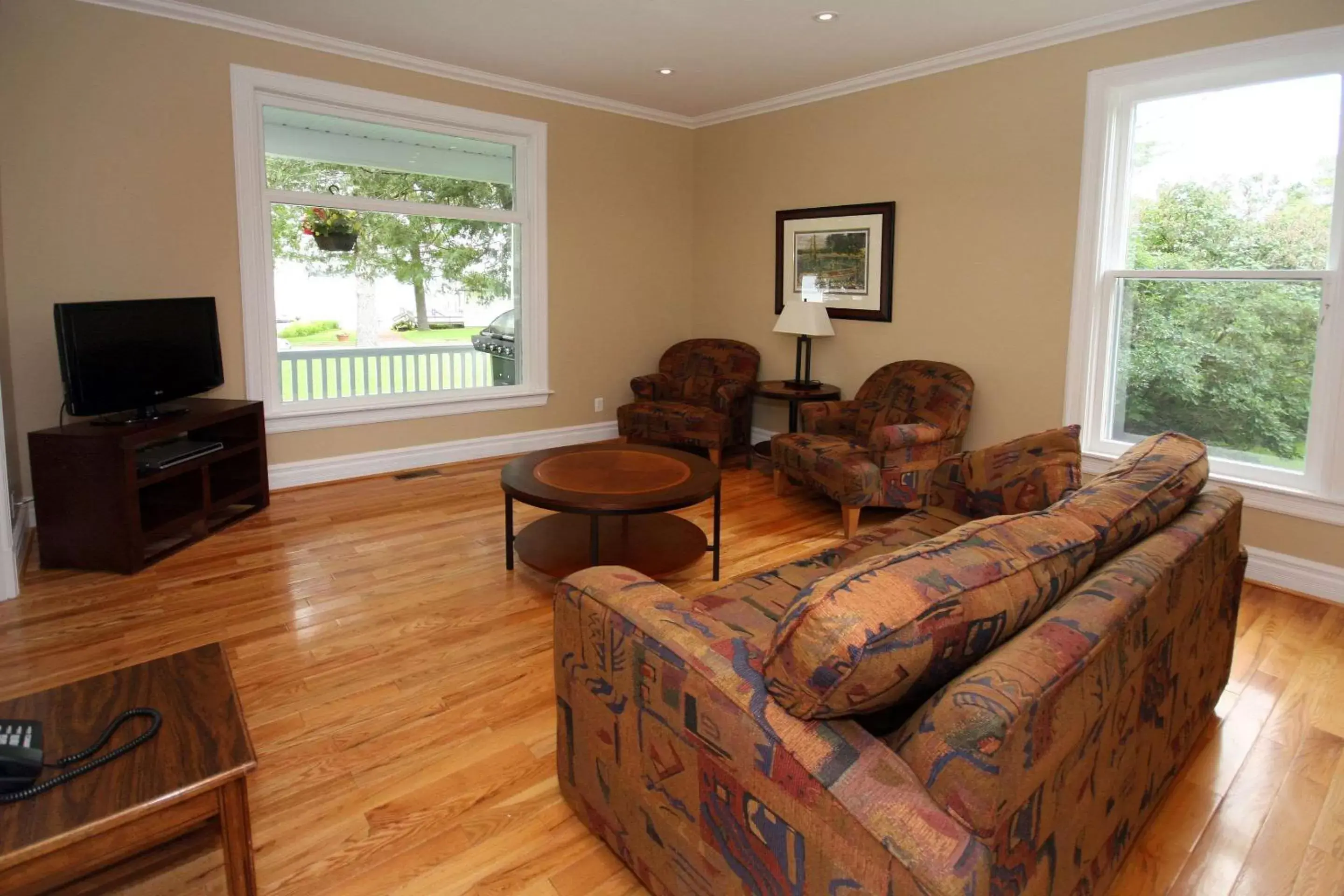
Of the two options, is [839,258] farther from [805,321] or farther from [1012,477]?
[1012,477]

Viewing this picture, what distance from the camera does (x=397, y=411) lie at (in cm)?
518

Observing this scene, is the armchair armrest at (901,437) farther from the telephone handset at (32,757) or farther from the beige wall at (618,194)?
the telephone handset at (32,757)

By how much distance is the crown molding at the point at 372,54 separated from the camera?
3.95m

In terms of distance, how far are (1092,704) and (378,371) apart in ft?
15.8

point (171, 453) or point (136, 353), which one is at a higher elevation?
point (136, 353)

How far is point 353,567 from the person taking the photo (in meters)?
3.53

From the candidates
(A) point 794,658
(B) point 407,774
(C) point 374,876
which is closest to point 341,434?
(B) point 407,774

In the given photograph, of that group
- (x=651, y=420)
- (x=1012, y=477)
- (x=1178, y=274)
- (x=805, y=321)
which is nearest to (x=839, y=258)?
(x=805, y=321)

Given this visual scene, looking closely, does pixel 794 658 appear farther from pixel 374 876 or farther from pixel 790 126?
pixel 790 126

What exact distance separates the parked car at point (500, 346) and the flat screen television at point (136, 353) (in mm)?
1786

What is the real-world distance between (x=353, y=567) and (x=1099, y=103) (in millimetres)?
4240

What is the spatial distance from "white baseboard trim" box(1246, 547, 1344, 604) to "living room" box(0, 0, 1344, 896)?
0.06 feet

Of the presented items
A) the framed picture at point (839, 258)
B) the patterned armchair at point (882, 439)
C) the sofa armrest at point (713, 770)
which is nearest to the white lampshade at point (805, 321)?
the framed picture at point (839, 258)

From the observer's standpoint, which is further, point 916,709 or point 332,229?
point 332,229
